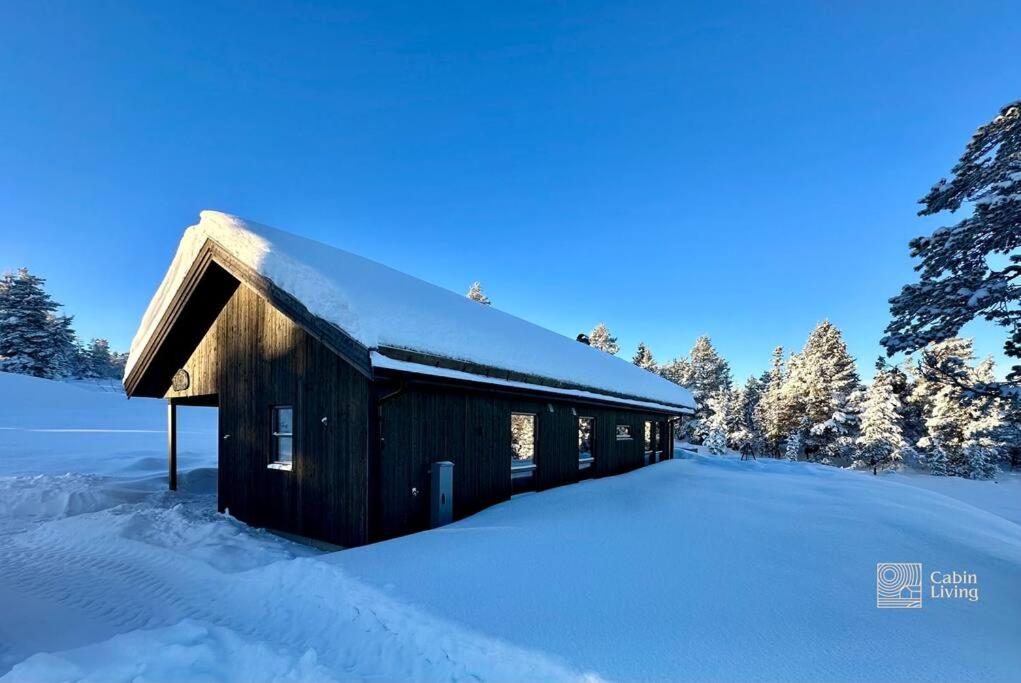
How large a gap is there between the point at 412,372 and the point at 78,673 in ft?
Answer: 13.2

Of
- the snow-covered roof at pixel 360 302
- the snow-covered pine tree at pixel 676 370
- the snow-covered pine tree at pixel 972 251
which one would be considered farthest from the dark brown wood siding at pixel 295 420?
the snow-covered pine tree at pixel 676 370

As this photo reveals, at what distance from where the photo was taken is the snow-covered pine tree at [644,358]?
48.0 metres

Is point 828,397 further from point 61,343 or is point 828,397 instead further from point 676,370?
point 61,343

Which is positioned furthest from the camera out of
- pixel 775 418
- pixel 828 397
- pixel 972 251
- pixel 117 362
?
pixel 117 362

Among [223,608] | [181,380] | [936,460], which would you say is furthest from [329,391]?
[936,460]

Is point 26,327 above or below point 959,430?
above

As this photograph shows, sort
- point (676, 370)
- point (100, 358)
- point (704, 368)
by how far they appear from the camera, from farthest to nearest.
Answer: point (100, 358)
point (676, 370)
point (704, 368)

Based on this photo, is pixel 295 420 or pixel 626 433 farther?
pixel 626 433

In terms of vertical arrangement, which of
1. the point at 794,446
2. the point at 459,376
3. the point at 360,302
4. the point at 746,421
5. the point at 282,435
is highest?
the point at 360,302

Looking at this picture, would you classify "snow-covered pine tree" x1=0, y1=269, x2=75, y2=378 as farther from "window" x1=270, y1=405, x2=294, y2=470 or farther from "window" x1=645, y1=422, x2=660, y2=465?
"window" x1=645, y1=422, x2=660, y2=465

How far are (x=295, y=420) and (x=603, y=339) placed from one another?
43.6 metres

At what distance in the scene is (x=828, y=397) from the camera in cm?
3059

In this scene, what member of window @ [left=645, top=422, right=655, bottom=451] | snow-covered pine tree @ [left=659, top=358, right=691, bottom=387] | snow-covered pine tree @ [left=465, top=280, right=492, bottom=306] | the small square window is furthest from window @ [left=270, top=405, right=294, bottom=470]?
snow-covered pine tree @ [left=659, top=358, right=691, bottom=387]

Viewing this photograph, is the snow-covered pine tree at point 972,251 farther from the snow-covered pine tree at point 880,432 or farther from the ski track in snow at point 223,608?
the snow-covered pine tree at point 880,432
